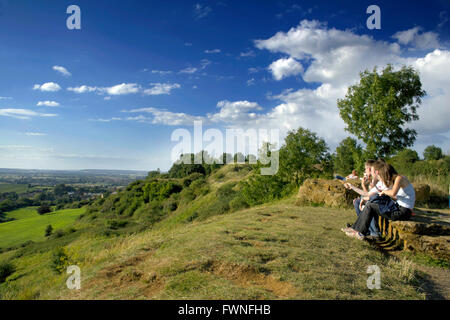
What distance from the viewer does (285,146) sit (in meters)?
22.2

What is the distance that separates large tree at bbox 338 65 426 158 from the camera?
1753cm

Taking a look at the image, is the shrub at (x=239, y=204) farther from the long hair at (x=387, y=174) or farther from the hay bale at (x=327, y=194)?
the long hair at (x=387, y=174)

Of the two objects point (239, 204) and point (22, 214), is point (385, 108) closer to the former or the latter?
point (239, 204)

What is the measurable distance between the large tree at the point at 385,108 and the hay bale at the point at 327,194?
25.3 ft

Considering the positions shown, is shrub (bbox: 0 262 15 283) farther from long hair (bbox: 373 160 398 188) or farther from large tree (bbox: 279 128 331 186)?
long hair (bbox: 373 160 398 188)

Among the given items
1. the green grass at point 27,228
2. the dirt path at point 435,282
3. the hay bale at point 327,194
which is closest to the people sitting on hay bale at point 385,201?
the dirt path at point 435,282

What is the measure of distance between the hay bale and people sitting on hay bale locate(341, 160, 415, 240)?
4582 millimetres

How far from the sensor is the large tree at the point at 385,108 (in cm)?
1753

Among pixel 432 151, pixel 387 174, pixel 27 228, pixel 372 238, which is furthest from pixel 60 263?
pixel 27 228

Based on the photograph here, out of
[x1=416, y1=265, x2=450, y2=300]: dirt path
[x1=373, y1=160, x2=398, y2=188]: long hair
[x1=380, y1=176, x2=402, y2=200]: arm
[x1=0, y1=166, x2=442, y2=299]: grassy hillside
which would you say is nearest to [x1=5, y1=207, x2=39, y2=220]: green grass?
[x1=0, y1=166, x2=442, y2=299]: grassy hillside

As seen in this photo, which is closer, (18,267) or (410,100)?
(410,100)
